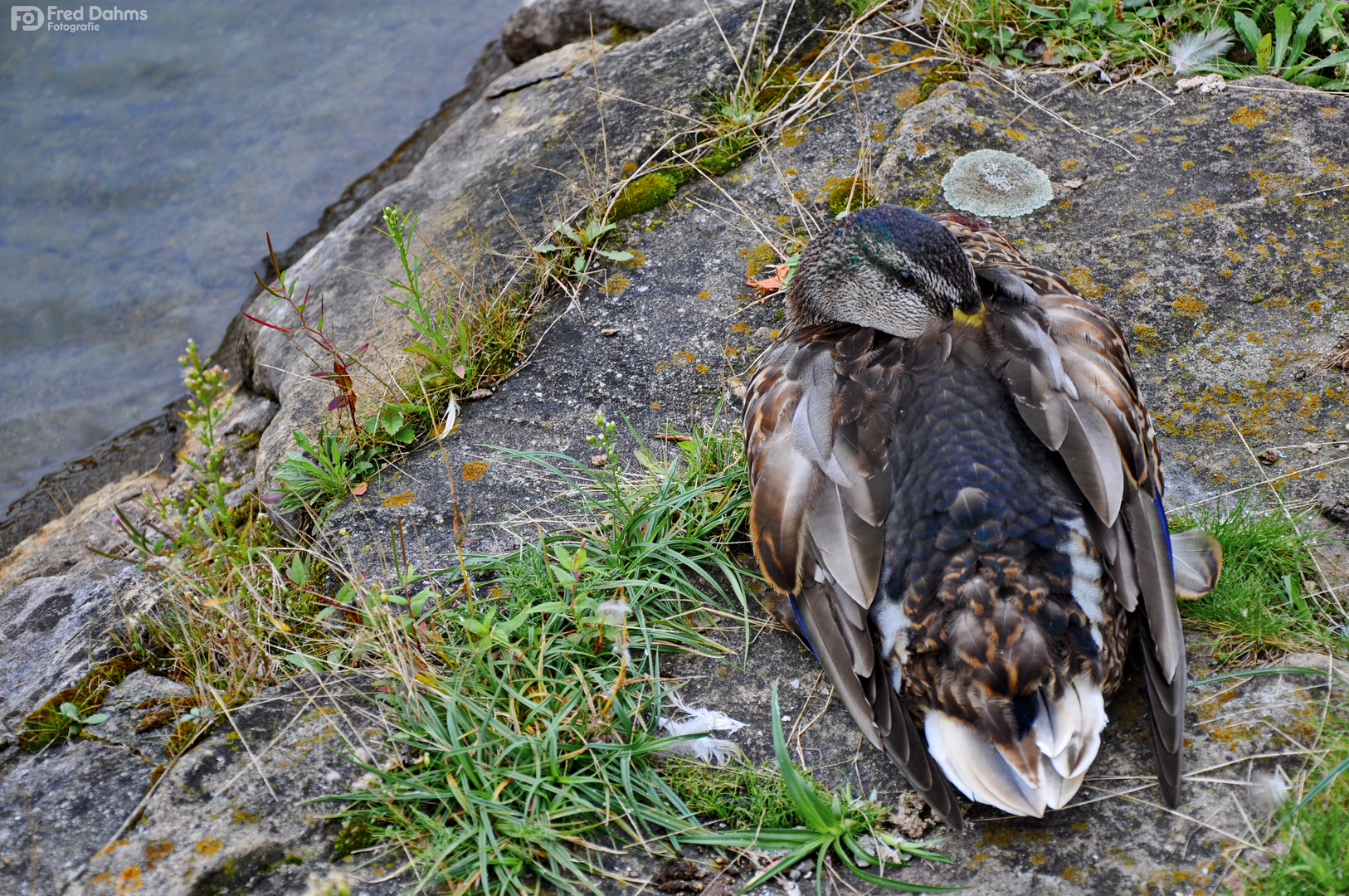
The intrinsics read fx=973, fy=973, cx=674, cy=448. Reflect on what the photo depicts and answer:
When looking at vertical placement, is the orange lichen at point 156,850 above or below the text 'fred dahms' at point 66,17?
below

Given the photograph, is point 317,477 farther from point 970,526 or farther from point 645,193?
point 970,526

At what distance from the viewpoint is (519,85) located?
19.0 ft

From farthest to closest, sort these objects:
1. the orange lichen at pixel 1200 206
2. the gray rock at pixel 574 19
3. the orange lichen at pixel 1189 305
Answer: the gray rock at pixel 574 19 < the orange lichen at pixel 1200 206 < the orange lichen at pixel 1189 305

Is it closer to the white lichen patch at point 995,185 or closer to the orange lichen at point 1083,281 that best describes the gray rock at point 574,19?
the white lichen patch at point 995,185

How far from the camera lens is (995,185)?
4297mm

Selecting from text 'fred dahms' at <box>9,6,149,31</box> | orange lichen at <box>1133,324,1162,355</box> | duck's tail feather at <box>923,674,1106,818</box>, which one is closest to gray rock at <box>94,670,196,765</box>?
duck's tail feather at <box>923,674,1106,818</box>

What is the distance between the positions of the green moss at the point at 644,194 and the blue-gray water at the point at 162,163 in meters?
2.99

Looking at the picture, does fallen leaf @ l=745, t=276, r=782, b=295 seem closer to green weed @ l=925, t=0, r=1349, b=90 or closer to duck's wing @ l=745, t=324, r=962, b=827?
duck's wing @ l=745, t=324, r=962, b=827

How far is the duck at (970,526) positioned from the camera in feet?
8.02

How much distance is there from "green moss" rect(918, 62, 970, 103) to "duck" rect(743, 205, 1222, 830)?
2.02 meters

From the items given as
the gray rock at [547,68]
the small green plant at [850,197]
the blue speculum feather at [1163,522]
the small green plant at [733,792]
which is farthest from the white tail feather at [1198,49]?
the small green plant at [733,792]

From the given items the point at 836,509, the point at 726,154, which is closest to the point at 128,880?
the point at 836,509

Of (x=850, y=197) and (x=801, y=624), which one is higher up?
(x=850, y=197)

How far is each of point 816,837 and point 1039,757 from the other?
1.96 ft
